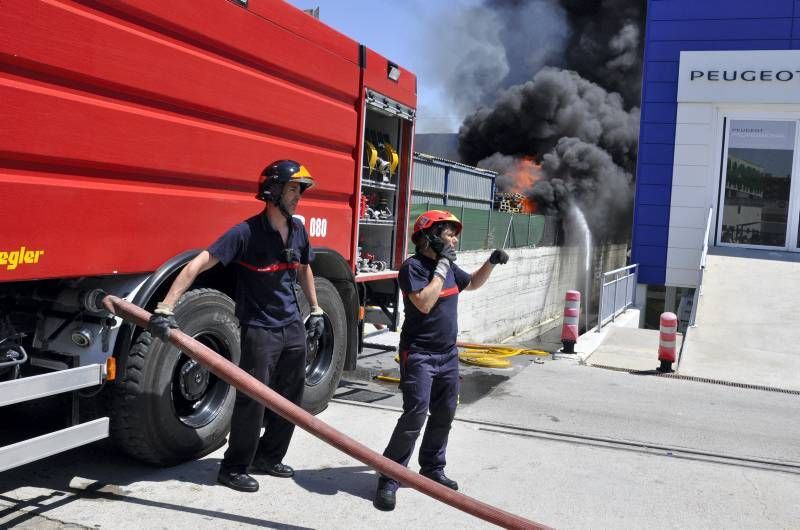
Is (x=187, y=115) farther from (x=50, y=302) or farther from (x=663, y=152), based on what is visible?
(x=663, y=152)

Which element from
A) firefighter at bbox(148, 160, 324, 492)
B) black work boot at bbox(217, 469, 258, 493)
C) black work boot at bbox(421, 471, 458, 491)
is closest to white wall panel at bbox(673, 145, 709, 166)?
black work boot at bbox(421, 471, 458, 491)

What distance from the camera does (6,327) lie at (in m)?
3.74

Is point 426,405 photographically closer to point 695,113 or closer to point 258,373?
point 258,373

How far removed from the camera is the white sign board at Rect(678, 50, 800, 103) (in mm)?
16484

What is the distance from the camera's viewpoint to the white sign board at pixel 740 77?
649 inches

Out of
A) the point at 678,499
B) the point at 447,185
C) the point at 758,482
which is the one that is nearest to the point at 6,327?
the point at 678,499

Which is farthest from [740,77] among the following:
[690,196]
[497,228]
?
[497,228]

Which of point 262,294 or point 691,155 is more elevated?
point 691,155

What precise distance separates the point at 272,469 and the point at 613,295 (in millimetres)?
10202

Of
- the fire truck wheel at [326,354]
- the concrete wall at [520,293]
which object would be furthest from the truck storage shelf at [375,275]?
the concrete wall at [520,293]

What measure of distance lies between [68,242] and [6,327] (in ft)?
2.04

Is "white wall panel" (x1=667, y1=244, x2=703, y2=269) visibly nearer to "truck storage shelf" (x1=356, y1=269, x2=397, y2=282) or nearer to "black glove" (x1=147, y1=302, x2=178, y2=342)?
"truck storage shelf" (x1=356, y1=269, x2=397, y2=282)

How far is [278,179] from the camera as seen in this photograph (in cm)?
413

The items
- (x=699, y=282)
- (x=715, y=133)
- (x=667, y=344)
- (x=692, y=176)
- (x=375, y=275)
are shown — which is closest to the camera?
(x=375, y=275)
